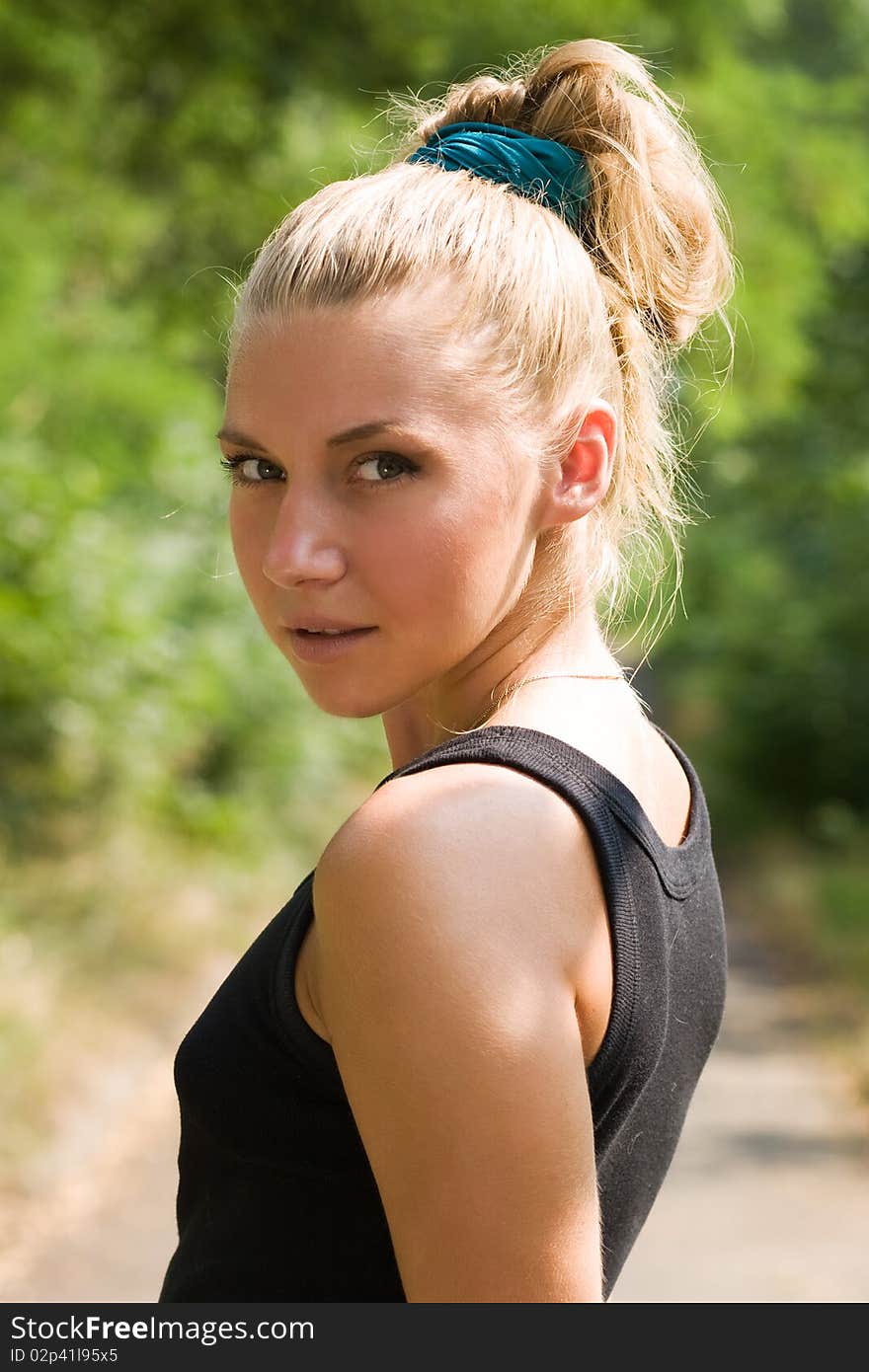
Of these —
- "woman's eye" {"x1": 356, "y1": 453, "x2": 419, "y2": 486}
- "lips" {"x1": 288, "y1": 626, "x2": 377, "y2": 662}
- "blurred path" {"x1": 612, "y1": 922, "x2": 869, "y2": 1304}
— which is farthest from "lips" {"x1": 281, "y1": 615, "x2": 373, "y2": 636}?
"blurred path" {"x1": 612, "y1": 922, "x2": 869, "y2": 1304}

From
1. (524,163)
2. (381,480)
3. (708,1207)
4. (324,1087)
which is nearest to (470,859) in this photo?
(324,1087)

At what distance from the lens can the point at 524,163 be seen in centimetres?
159

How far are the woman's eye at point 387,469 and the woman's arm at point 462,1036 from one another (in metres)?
0.32

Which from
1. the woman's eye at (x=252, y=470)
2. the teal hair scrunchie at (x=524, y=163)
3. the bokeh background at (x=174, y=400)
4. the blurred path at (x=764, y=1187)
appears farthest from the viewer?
the bokeh background at (x=174, y=400)

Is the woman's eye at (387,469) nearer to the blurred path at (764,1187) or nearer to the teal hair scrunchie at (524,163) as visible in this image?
the teal hair scrunchie at (524,163)

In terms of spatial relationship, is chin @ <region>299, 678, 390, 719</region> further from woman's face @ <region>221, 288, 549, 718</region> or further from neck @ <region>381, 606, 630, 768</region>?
neck @ <region>381, 606, 630, 768</region>

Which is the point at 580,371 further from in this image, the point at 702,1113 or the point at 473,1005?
the point at 702,1113

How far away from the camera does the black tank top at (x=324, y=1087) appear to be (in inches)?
51.5

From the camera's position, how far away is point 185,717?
29.1 ft

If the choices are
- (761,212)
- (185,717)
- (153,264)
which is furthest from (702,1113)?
(153,264)

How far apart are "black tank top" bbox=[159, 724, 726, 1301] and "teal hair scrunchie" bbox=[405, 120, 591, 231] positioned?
61cm

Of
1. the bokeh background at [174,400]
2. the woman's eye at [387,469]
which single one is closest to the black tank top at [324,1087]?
the woman's eye at [387,469]

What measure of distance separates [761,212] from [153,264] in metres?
3.37

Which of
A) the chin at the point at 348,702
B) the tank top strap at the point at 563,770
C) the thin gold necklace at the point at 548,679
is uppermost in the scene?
the thin gold necklace at the point at 548,679
